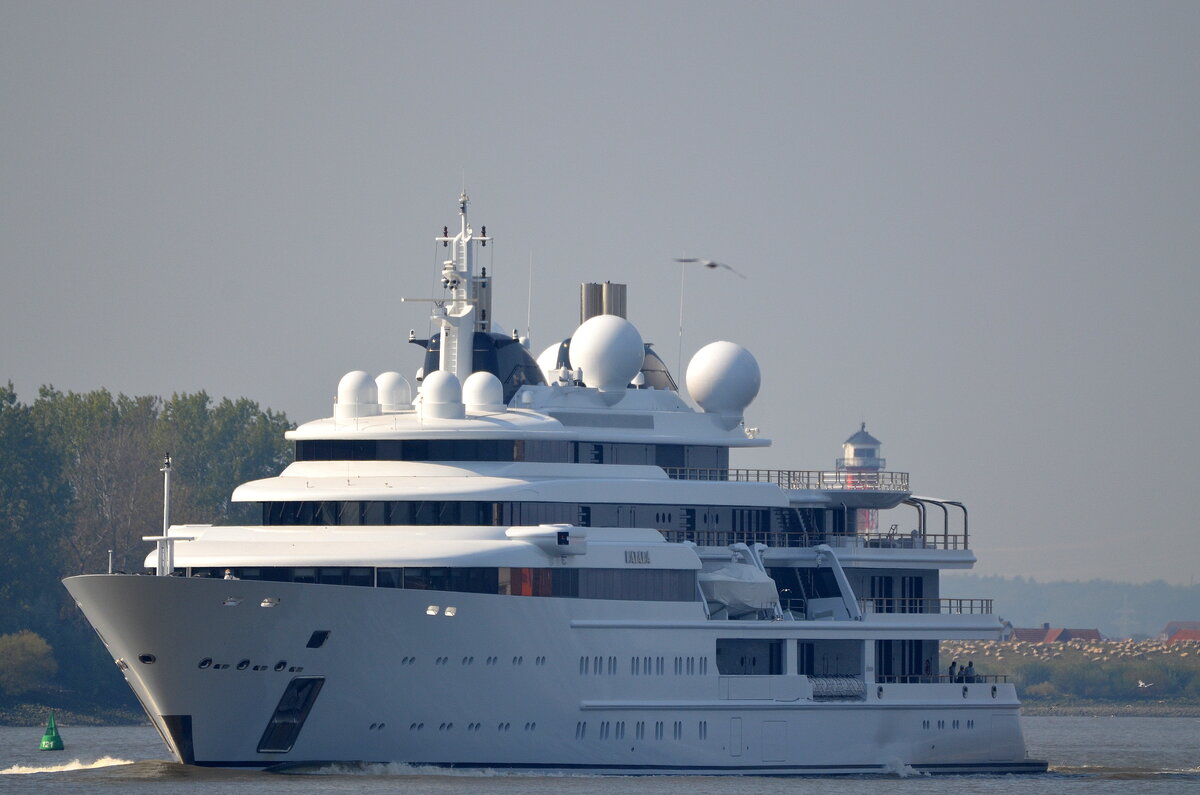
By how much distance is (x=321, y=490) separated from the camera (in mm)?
47875

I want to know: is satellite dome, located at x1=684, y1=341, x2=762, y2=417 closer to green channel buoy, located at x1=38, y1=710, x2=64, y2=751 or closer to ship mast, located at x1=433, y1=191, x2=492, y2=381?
ship mast, located at x1=433, y1=191, x2=492, y2=381

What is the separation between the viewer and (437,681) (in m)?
45.0

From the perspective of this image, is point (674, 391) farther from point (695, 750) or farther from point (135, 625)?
A: point (135, 625)

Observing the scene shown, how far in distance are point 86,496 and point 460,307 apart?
1600 inches

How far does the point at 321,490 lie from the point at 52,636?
134ft

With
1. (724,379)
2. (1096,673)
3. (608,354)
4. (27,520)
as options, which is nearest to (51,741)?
(608,354)

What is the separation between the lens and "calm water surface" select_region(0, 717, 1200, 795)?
4375 centimetres

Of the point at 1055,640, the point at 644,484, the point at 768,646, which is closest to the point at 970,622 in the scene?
the point at 768,646

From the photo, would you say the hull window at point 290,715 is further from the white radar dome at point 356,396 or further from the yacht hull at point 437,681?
the white radar dome at point 356,396

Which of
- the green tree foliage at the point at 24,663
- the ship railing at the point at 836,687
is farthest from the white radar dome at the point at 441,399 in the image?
the green tree foliage at the point at 24,663

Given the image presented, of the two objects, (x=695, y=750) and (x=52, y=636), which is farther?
(x=52, y=636)

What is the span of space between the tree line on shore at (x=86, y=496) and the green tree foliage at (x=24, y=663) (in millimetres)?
36

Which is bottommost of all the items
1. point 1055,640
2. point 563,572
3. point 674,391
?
point 1055,640

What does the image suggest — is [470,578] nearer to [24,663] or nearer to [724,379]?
[724,379]
